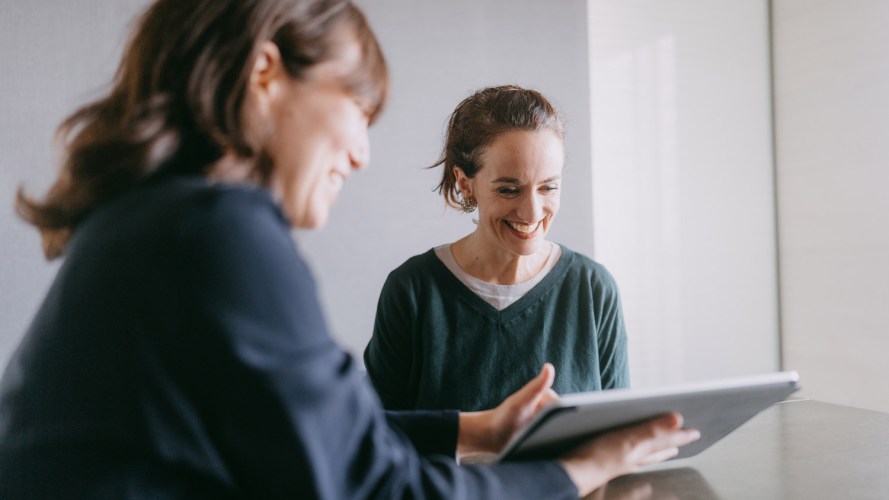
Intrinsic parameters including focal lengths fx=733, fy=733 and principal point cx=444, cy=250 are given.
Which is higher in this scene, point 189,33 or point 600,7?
point 600,7

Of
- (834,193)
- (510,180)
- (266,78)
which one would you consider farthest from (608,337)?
(834,193)

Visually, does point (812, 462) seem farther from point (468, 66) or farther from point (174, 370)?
point (468, 66)

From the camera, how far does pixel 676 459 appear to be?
1102 millimetres

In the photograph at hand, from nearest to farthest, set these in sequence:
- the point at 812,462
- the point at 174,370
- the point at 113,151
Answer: the point at 174,370
the point at 113,151
the point at 812,462

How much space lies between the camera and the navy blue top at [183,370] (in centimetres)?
61

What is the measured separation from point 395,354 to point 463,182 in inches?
17.8

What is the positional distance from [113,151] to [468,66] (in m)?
2.20

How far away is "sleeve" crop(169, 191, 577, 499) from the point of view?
611 mm

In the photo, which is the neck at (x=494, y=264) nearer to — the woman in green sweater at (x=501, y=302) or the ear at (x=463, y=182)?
the woman in green sweater at (x=501, y=302)

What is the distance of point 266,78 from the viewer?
2.52ft

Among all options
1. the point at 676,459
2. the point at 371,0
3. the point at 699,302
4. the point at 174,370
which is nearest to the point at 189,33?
the point at 174,370

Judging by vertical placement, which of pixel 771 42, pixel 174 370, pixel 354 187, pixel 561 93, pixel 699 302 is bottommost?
pixel 699 302

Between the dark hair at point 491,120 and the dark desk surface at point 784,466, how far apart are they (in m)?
0.78

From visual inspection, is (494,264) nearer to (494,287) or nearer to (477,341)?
(494,287)
